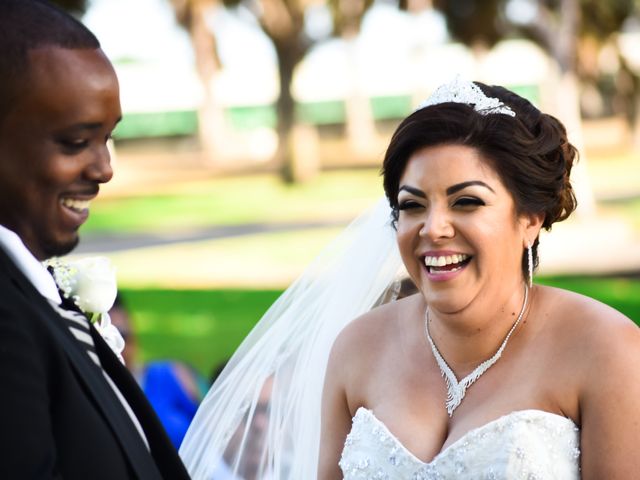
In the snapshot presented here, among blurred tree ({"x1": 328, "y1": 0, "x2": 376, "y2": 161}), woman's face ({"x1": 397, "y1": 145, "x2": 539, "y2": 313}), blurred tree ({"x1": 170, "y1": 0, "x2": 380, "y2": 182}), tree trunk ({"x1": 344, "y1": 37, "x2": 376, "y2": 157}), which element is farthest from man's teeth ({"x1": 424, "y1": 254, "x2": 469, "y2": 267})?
tree trunk ({"x1": 344, "y1": 37, "x2": 376, "y2": 157})

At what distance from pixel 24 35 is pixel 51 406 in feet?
2.30

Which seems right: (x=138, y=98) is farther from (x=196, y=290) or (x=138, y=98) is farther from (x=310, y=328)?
(x=310, y=328)

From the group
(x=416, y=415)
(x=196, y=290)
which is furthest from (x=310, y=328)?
(x=196, y=290)

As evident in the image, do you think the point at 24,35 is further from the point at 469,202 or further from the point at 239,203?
the point at 239,203

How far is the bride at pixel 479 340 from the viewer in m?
2.77

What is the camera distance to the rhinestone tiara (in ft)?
9.84

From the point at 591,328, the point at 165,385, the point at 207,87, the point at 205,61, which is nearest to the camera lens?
the point at 591,328

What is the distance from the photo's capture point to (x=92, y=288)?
8.14 feet

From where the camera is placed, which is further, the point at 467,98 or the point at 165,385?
the point at 165,385

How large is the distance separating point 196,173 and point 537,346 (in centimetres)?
3621

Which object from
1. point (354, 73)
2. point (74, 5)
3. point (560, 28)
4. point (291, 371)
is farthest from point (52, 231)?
point (354, 73)

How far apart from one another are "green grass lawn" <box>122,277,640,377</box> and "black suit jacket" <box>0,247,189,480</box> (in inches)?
310

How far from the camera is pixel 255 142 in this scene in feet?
160

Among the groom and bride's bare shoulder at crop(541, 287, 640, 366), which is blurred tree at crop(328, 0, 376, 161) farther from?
the groom
